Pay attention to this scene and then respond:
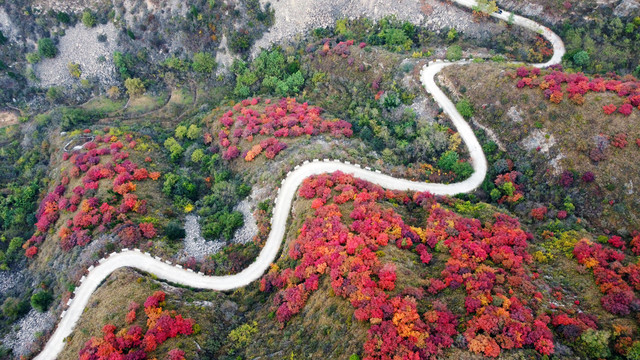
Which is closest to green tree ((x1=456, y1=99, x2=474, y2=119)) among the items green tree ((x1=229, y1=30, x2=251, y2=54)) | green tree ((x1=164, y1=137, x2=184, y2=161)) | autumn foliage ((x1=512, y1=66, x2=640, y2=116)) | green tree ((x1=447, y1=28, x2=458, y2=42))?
autumn foliage ((x1=512, y1=66, x2=640, y2=116))

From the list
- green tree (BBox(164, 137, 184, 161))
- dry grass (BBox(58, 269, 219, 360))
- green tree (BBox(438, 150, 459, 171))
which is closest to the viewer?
dry grass (BBox(58, 269, 219, 360))

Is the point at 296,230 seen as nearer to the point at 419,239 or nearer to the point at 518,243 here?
the point at 419,239

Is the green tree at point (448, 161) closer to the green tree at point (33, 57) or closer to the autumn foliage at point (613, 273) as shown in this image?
the autumn foliage at point (613, 273)

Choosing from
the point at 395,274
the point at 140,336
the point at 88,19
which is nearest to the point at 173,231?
the point at 140,336

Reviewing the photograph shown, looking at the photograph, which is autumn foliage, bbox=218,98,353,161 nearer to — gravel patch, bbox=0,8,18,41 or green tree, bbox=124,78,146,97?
green tree, bbox=124,78,146,97

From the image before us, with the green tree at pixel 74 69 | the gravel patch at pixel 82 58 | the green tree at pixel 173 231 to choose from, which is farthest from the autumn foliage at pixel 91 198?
the green tree at pixel 74 69
